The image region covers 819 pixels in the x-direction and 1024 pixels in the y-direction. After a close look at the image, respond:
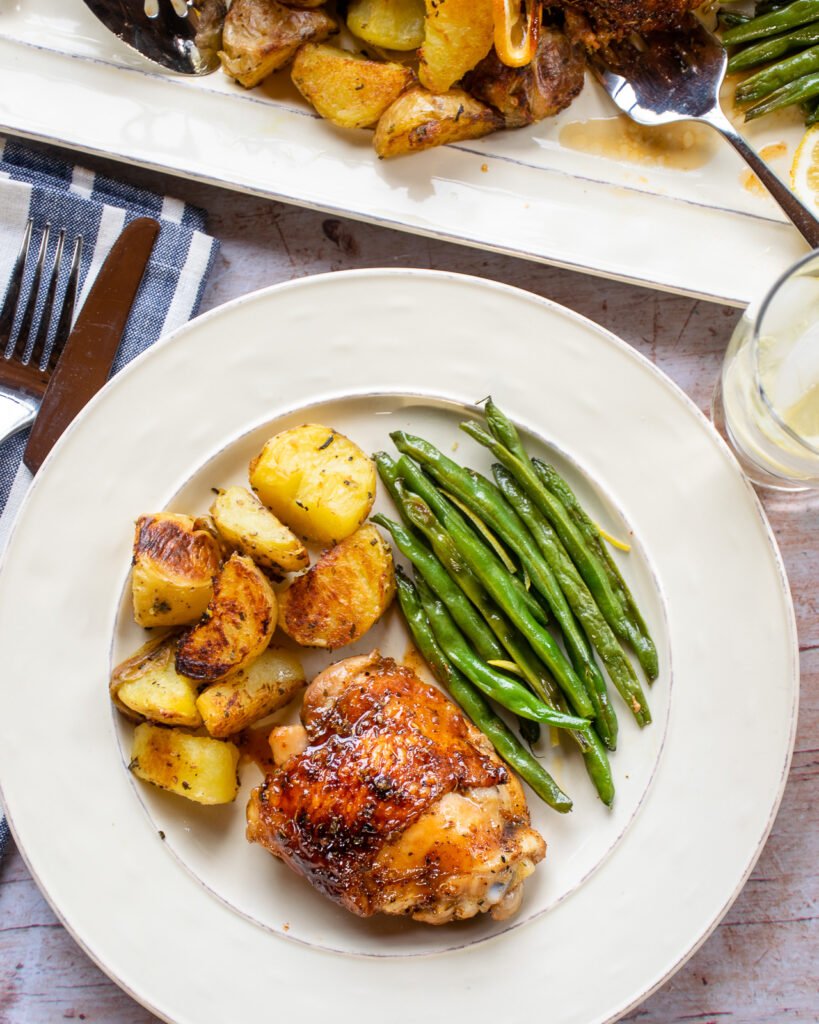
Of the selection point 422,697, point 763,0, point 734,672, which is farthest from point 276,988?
point 763,0

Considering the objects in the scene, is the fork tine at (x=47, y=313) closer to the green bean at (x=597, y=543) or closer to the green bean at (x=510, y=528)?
the green bean at (x=510, y=528)

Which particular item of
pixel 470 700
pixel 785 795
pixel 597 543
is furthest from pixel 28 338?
pixel 785 795

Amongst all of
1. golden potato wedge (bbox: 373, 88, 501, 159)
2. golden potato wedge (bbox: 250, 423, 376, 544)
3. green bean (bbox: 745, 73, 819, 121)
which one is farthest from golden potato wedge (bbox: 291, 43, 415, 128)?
green bean (bbox: 745, 73, 819, 121)

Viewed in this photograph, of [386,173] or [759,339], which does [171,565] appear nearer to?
[386,173]

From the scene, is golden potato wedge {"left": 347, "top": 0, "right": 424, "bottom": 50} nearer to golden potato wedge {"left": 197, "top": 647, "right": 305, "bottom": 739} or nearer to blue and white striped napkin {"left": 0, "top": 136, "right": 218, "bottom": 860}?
blue and white striped napkin {"left": 0, "top": 136, "right": 218, "bottom": 860}

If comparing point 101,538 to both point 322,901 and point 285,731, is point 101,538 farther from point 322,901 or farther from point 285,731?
point 322,901

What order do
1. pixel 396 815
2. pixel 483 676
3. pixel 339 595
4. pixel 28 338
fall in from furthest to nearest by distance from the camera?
pixel 28 338
pixel 483 676
pixel 339 595
pixel 396 815
